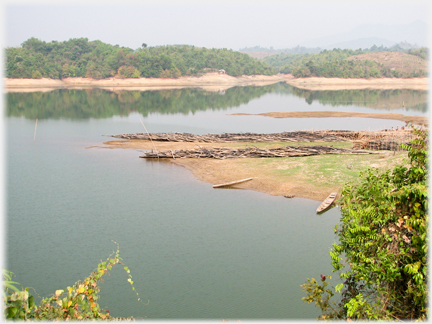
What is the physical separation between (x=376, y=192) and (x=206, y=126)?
34.6 metres

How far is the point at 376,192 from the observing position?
850 centimetres

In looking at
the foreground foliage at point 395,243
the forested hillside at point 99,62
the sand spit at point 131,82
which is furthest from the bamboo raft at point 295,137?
the forested hillside at point 99,62

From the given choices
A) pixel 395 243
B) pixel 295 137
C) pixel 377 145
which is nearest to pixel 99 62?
pixel 295 137

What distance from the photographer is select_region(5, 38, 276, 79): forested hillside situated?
332 ft

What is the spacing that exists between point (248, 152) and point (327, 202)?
876 centimetres

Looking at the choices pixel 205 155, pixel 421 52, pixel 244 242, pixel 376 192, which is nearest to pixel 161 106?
pixel 205 155

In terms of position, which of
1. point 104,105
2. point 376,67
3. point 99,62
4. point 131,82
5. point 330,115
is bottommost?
point 330,115

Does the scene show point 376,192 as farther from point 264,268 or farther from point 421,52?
point 421,52

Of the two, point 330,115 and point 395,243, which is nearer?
point 395,243

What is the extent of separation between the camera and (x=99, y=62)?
366 ft

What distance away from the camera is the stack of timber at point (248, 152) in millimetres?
25109

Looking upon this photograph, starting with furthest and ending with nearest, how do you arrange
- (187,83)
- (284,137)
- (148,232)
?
(187,83), (284,137), (148,232)

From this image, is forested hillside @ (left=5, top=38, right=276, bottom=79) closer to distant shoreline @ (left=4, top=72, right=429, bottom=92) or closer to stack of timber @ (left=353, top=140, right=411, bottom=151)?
distant shoreline @ (left=4, top=72, right=429, bottom=92)

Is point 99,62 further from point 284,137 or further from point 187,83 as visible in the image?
point 284,137
